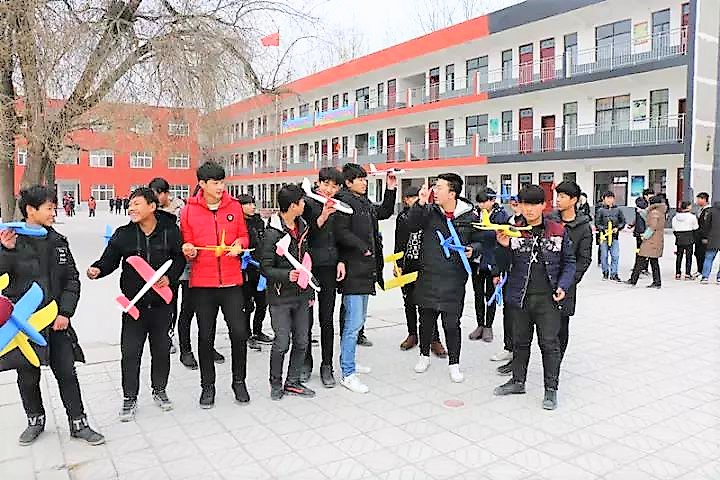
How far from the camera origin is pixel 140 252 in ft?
13.7

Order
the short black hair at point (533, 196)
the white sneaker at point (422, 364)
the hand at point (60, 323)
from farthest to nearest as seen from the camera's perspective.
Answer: the white sneaker at point (422, 364) → the short black hair at point (533, 196) → the hand at point (60, 323)

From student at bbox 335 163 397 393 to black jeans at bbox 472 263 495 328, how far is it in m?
1.74

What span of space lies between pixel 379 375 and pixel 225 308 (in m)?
1.57

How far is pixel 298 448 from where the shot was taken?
147 inches

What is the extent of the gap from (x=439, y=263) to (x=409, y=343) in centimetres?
152

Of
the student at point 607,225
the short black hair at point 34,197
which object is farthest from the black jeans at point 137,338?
the student at point 607,225

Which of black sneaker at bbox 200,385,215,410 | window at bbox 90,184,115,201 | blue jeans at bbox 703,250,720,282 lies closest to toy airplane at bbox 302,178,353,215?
black sneaker at bbox 200,385,215,410

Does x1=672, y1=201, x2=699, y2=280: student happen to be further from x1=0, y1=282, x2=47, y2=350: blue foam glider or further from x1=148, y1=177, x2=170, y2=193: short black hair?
x1=0, y1=282, x2=47, y2=350: blue foam glider

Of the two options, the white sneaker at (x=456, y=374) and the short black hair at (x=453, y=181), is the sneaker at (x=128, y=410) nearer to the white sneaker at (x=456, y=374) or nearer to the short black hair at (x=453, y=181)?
the white sneaker at (x=456, y=374)

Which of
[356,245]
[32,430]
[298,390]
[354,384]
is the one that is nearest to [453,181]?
[356,245]

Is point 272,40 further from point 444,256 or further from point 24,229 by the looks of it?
point 24,229

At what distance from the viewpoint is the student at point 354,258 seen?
15.7ft

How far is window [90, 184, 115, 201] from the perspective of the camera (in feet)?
183

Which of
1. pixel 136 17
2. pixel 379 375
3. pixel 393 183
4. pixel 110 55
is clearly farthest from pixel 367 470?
pixel 136 17
